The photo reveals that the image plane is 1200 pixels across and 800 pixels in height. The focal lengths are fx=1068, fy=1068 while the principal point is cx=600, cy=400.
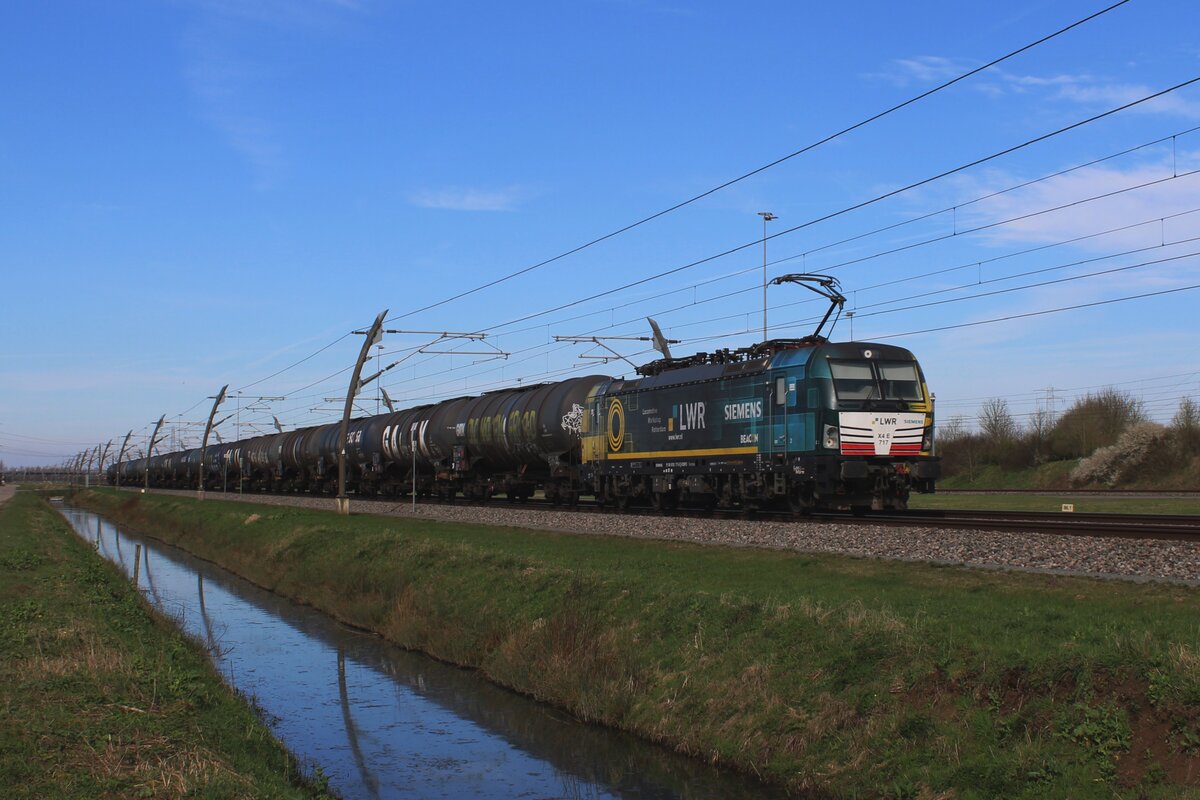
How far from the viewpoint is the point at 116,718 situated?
34.4ft

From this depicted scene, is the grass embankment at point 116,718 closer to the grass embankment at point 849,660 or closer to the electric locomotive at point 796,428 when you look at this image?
the grass embankment at point 849,660

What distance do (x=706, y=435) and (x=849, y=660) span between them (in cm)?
1977

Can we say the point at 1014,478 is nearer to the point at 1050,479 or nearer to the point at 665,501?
the point at 1050,479

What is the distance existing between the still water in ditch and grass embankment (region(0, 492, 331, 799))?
1.37m

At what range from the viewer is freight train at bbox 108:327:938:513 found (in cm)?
2670

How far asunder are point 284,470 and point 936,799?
235ft

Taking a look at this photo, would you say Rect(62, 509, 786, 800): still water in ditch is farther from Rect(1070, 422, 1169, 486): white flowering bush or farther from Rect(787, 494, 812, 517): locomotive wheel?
Rect(1070, 422, 1169, 486): white flowering bush

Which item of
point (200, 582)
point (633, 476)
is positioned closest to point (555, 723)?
point (633, 476)

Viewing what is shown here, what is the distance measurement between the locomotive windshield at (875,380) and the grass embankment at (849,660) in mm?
6773

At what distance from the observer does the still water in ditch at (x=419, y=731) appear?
41.6 feet

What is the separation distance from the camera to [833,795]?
10.8 m

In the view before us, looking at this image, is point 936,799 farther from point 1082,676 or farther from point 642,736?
point 642,736

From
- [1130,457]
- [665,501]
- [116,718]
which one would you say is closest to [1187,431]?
[1130,457]

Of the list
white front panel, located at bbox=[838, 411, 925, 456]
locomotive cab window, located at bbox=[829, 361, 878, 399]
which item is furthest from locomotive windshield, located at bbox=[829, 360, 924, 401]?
white front panel, located at bbox=[838, 411, 925, 456]
